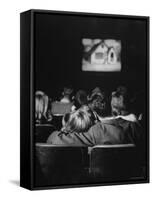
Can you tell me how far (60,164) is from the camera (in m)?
7.23

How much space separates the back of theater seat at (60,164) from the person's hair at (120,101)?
1.71 ft

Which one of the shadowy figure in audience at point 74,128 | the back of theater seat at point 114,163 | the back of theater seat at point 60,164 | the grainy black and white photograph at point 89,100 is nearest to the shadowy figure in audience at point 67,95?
the grainy black and white photograph at point 89,100

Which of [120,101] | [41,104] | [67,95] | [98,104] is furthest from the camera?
[120,101]

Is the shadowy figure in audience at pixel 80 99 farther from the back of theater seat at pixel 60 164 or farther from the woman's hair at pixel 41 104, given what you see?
the back of theater seat at pixel 60 164

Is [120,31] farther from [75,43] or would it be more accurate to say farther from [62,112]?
[62,112]

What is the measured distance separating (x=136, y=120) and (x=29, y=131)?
3.86ft

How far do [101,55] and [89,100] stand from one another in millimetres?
479

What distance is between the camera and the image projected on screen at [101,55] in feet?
24.1

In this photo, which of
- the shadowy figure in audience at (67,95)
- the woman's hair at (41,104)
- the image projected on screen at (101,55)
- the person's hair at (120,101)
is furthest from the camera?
the person's hair at (120,101)

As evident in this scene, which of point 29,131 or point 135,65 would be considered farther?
point 135,65

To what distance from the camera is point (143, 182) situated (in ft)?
25.0

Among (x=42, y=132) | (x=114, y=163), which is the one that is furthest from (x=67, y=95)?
(x=114, y=163)

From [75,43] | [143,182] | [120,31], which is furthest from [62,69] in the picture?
[143,182]

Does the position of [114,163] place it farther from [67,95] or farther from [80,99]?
[67,95]
